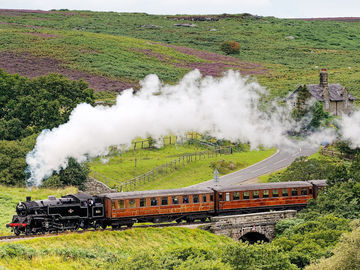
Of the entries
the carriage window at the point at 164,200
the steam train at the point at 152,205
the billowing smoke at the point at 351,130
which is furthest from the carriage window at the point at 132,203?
the billowing smoke at the point at 351,130

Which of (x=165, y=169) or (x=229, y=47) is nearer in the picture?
(x=165, y=169)

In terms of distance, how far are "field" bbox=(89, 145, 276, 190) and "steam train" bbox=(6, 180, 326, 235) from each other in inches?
615

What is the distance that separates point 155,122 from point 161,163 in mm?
15873

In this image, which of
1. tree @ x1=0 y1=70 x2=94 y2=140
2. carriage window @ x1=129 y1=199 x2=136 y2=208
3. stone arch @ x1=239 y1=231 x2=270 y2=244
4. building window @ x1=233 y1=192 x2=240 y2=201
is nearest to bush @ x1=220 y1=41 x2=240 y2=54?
tree @ x1=0 y1=70 x2=94 y2=140

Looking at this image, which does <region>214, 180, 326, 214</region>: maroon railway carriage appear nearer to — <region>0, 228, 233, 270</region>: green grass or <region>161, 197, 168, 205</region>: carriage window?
<region>0, 228, 233, 270</region>: green grass

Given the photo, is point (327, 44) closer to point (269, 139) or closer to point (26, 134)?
point (269, 139)

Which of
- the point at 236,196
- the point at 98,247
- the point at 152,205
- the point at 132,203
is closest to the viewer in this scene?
the point at 98,247

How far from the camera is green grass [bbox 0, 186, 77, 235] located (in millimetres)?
53972

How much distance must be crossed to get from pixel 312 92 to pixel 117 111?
57.0 m

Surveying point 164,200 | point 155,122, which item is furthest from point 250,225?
point 155,122

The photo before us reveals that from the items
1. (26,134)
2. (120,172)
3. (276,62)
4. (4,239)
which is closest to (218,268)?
(4,239)

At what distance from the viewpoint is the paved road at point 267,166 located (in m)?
72.8

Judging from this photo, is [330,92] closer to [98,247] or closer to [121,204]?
[121,204]

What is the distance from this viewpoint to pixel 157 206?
5141 cm
